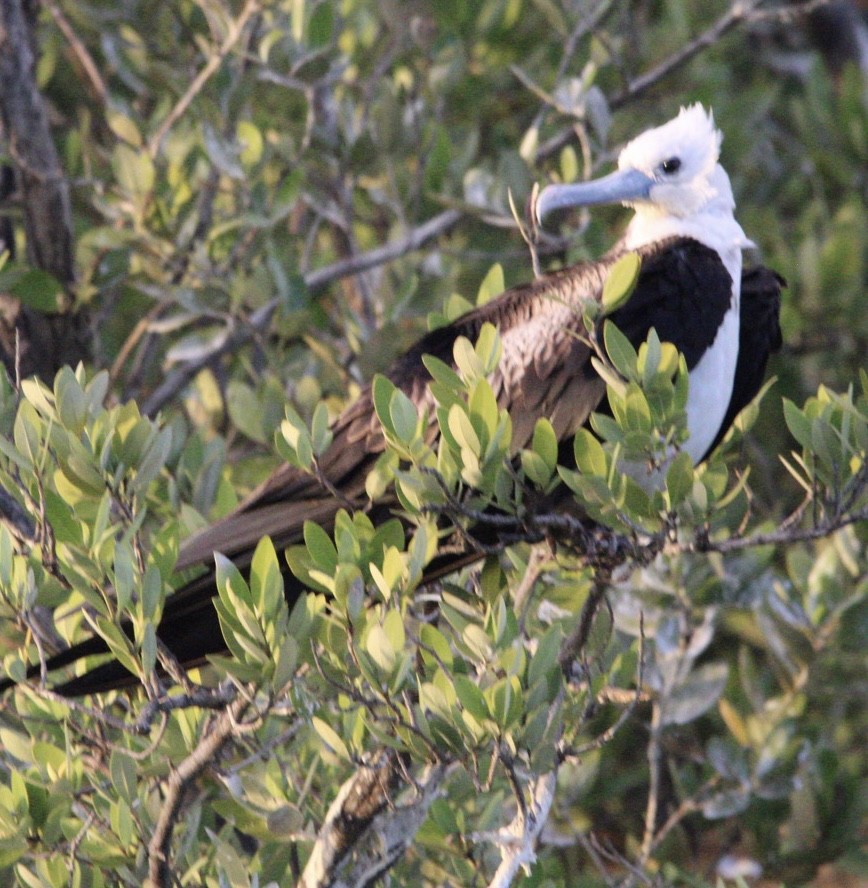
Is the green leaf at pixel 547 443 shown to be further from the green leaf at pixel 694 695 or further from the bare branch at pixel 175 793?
the green leaf at pixel 694 695

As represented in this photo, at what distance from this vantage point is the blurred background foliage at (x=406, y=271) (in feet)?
9.39

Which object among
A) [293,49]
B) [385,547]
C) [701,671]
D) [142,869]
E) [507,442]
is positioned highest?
[293,49]

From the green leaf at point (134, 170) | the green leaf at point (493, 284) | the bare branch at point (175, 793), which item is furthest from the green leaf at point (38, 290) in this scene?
the bare branch at point (175, 793)

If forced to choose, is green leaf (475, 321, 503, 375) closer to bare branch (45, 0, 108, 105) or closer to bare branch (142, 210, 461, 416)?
bare branch (142, 210, 461, 416)

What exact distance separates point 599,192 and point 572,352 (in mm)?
395

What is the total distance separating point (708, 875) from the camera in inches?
147

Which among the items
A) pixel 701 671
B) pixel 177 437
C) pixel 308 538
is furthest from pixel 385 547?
pixel 701 671

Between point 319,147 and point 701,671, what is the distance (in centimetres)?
149

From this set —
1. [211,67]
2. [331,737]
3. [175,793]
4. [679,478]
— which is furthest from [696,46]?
[175,793]

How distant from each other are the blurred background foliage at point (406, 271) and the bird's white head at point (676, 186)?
0.25 meters

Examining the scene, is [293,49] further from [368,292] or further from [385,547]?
[385,547]

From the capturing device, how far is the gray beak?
8.80 feet

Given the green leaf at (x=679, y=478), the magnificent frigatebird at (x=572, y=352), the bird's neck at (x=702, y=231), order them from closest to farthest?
the green leaf at (x=679, y=478)
the magnificent frigatebird at (x=572, y=352)
the bird's neck at (x=702, y=231)

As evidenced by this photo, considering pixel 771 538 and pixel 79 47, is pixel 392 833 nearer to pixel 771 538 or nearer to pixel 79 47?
pixel 771 538
